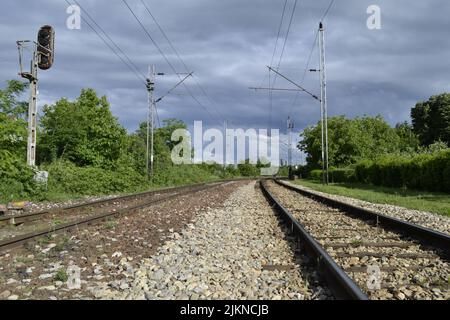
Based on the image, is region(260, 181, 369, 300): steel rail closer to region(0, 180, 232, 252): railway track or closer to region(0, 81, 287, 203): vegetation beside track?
region(0, 180, 232, 252): railway track

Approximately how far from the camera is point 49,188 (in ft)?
62.3

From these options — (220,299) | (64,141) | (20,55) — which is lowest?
(220,299)

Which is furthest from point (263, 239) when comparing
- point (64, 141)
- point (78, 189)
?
point (64, 141)

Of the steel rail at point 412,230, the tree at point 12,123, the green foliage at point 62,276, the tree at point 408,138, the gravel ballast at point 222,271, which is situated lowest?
the gravel ballast at point 222,271

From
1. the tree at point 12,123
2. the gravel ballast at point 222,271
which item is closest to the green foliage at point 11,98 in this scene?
the tree at point 12,123

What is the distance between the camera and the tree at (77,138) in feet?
95.0

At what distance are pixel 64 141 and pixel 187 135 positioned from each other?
43246mm

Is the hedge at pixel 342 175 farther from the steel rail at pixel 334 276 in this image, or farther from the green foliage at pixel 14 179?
the steel rail at pixel 334 276

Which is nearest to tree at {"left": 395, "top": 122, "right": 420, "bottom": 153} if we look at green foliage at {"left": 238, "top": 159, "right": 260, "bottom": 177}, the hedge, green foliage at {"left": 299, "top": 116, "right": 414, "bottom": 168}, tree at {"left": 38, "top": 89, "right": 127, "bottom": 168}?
green foliage at {"left": 299, "top": 116, "right": 414, "bottom": 168}

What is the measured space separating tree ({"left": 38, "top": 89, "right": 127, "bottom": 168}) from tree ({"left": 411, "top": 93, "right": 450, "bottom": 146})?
53.7m

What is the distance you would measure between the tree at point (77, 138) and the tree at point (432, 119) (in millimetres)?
53721

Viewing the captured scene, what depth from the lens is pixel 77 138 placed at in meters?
29.4

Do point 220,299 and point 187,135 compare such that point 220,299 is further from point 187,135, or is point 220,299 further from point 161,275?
point 187,135
